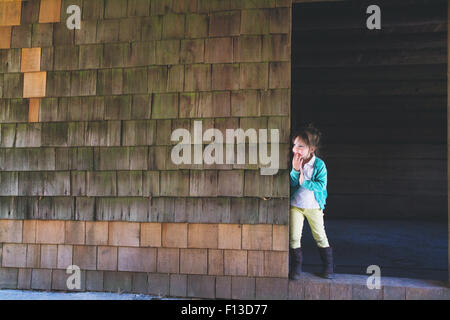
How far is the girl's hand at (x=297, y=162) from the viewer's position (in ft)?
9.06

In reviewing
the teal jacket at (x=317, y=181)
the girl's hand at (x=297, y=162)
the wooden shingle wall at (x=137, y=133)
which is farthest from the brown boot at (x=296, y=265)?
the girl's hand at (x=297, y=162)

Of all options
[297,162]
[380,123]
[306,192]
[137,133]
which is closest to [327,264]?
[306,192]

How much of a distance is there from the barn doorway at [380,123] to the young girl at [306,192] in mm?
1088

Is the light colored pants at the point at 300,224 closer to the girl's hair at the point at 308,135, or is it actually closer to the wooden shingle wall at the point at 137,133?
the wooden shingle wall at the point at 137,133

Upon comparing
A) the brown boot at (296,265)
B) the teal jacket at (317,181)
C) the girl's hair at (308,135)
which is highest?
the girl's hair at (308,135)

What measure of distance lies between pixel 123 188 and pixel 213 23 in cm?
162

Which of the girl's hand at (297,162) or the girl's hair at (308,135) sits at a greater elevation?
the girl's hair at (308,135)

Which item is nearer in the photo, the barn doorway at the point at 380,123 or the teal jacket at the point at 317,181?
the teal jacket at the point at 317,181

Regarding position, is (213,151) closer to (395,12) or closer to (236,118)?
(236,118)

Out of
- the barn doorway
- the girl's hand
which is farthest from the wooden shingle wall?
the barn doorway

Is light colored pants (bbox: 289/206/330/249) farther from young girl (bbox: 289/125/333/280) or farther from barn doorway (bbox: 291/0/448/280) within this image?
barn doorway (bbox: 291/0/448/280)

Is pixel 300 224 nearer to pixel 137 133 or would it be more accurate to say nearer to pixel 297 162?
pixel 297 162

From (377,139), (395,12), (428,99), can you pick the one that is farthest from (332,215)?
(395,12)

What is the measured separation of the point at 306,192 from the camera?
9.21 feet
